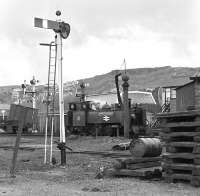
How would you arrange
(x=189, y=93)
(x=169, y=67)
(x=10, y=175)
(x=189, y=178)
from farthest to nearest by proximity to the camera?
(x=169, y=67) → (x=189, y=93) → (x=10, y=175) → (x=189, y=178)

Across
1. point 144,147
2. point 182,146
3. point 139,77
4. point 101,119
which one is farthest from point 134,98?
point 139,77

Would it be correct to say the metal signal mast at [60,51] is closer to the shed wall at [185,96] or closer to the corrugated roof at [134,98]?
the shed wall at [185,96]

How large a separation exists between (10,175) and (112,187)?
11.0ft

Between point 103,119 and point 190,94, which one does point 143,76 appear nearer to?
point 190,94

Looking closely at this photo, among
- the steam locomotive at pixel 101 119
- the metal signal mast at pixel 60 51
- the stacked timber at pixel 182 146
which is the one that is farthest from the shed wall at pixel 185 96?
the stacked timber at pixel 182 146

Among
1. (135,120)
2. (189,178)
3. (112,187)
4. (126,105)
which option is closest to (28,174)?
(112,187)

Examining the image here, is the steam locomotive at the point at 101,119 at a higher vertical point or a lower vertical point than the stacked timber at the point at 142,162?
higher

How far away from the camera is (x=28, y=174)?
489 inches

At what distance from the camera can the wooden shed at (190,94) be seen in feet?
113

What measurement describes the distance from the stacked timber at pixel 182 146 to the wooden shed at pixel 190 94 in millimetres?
21889

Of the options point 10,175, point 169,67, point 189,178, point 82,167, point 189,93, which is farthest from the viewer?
point 169,67

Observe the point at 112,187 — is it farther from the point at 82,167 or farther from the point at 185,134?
the point at 82,167

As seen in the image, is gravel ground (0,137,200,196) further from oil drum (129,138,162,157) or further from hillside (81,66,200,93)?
hillside (81,66,200,93)

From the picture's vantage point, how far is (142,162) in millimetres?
11430
